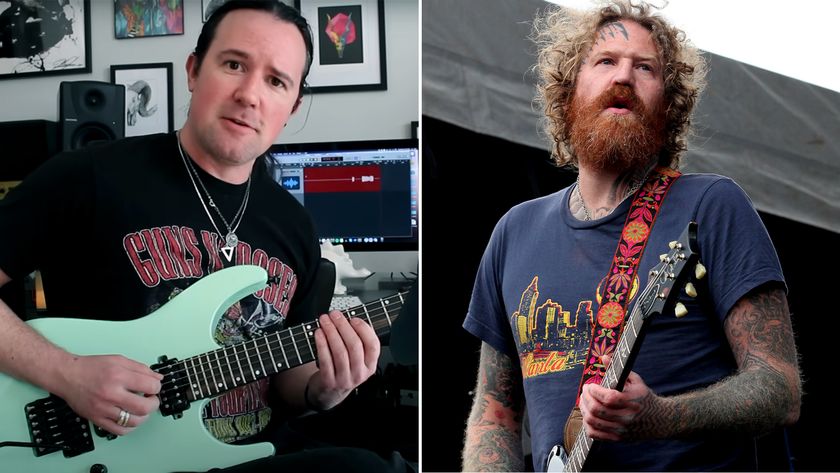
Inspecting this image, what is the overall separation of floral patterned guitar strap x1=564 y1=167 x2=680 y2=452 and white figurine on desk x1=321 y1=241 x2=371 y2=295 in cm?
68

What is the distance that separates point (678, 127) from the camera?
1.97 m

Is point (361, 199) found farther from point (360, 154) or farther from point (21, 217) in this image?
point (21, 217)

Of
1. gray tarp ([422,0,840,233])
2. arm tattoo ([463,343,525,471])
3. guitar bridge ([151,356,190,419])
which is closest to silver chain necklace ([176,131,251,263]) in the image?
guitar bridge ([151,356,190,419])

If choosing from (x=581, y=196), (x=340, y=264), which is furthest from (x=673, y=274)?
(x=340, y=264)

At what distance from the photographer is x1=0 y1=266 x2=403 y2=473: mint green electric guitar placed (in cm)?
200

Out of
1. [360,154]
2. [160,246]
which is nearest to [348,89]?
[360,154]

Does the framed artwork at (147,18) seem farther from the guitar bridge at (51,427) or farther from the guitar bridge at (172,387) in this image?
the guitar bridge at (51,427)

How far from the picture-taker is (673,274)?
1.64 metres

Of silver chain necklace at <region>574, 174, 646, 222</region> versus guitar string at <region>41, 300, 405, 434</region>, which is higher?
silver chain necklace at <region>574, 174, 646, 222</region>

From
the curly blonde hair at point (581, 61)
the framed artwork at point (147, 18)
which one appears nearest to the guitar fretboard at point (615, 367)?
the curly blonde hair at point (581, 61)

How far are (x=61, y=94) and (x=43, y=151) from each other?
0.18 meters

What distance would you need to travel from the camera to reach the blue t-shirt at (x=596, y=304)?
174 centimetres

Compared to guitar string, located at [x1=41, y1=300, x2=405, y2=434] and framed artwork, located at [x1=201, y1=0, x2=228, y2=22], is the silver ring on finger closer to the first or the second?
guitar string, located at [x1=41, y1=300, x2=405, y2=434]

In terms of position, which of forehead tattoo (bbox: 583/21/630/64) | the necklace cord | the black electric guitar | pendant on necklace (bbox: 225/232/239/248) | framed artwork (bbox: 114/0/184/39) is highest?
framed artwork (bbox: 114/0/184/39)
